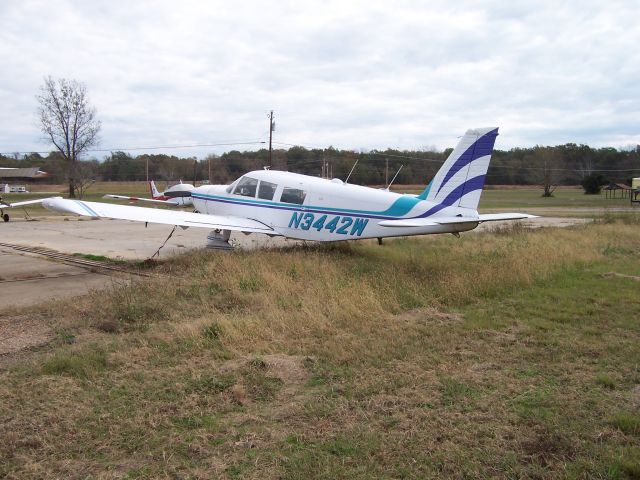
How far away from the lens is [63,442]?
10.9 feet

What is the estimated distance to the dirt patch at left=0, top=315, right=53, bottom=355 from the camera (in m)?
5.33

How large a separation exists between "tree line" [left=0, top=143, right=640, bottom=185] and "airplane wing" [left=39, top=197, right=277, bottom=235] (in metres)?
46.0

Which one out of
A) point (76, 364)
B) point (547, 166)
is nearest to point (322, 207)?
point (76, 364)

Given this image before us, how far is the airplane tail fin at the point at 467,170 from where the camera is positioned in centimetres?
1031

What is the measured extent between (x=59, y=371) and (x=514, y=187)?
96.3 m

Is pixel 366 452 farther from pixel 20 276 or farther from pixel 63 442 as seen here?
pixel 20 276

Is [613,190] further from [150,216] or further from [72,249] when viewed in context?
[72,249]

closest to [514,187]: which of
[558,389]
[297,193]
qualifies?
[297,193]

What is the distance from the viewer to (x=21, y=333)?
579 centimetres

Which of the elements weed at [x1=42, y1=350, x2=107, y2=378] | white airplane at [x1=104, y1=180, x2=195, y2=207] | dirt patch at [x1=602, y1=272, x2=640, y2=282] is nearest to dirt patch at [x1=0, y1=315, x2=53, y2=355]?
weed at [x1=42, y1=350, x2=107, y2=378]

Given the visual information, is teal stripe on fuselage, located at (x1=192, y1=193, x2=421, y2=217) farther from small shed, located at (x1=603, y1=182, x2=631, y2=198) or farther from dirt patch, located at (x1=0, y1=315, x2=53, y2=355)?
small shed, located at (x1=603, y1=182, x2=631, y2=198)

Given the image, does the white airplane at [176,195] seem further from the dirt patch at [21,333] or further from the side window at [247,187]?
the dirt patch at [21,333]

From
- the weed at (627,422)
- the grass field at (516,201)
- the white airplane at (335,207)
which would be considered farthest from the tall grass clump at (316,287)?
the grass field at (516,201)

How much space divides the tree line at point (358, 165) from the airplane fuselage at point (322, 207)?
45387 mm
